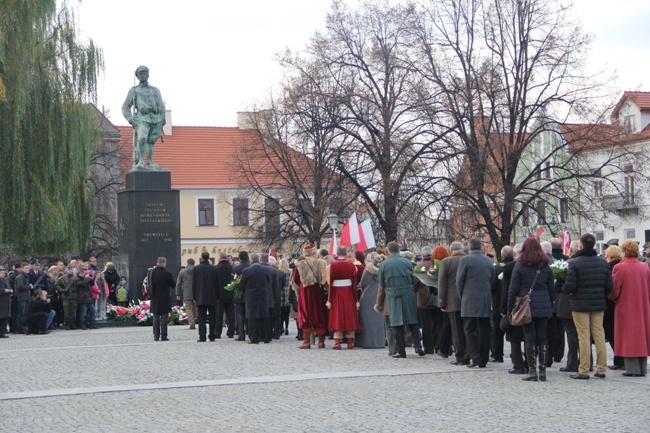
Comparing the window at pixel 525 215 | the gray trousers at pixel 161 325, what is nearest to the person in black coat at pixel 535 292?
the gray trousers at pixel 161 325

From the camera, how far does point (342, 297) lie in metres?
19.6

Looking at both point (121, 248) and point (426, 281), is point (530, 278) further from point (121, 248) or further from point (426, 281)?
point (121, 248)

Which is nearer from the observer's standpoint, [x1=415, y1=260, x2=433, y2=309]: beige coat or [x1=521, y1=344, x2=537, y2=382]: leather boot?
[x1=521, y1=344, x2=537, y2=382]: leather boot

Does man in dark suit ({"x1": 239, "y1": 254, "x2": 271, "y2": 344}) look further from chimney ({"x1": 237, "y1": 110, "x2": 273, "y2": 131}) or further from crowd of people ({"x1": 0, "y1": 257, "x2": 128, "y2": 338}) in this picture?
chimney ({"x1": 237, "y1": 110, "x2": 273, "y2": 131})

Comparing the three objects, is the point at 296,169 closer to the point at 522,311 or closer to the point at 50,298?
the point at 50,298

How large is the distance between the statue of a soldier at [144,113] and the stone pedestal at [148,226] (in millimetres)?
884

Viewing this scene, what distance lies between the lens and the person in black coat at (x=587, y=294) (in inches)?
555

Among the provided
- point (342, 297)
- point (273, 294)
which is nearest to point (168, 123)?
point (273, 294)

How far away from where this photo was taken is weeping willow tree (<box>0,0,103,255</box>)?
3022 centimetres

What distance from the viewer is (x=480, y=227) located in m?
40.1

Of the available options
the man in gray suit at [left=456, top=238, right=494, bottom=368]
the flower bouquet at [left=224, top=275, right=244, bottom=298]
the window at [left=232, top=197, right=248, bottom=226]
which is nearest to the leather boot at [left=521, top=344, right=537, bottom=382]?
the man in gray suit at [left=456, top=238, right=494, bottom=368]

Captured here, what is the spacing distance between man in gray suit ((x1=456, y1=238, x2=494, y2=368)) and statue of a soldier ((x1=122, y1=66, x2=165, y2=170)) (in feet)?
54.2

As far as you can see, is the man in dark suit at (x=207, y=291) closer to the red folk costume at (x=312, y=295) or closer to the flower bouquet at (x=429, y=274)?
the red folk costume at (x=312, y=295)

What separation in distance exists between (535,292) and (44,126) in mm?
20899
